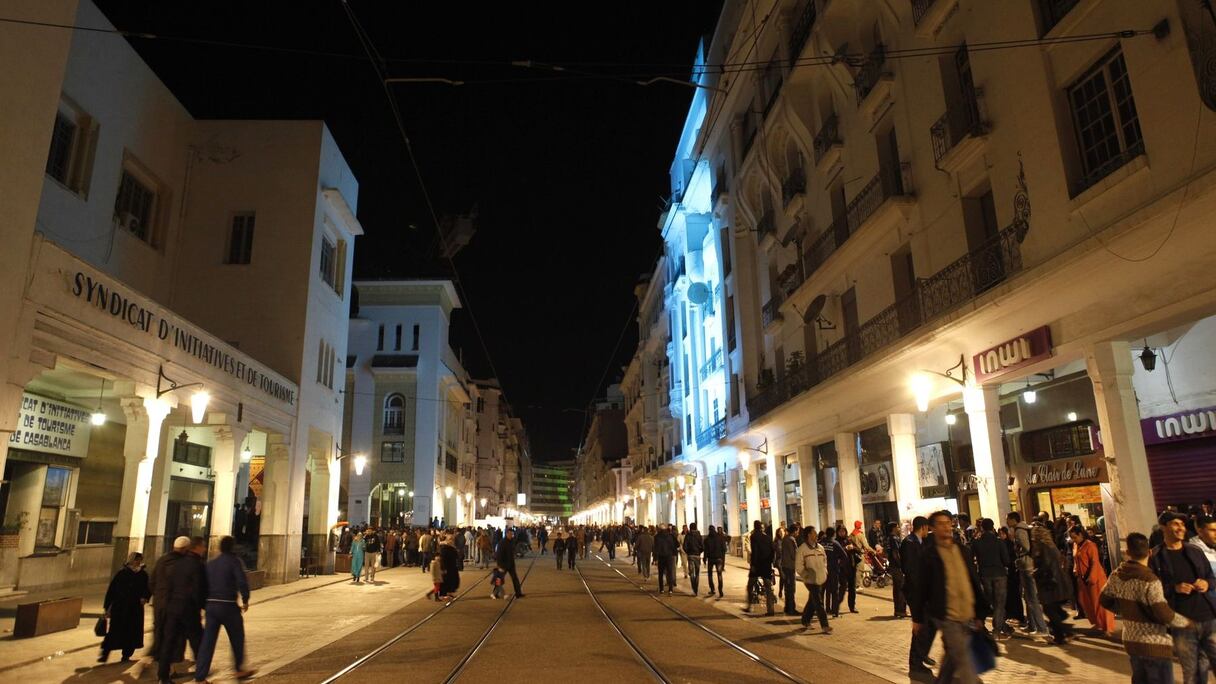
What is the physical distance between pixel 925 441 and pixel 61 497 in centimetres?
2163

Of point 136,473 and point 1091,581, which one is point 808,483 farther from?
point 136,473

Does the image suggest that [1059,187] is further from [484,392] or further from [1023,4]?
[484,392]

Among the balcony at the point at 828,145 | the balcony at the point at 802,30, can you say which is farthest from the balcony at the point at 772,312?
the balcony at the point at 802,30

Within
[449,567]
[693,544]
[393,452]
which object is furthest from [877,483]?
[393,452]

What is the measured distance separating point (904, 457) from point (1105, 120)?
28.5 ft

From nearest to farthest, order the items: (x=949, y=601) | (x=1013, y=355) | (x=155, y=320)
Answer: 1. (x=949, y=601)
2. (x=1013, y=355)
3. (x=155, y=320)

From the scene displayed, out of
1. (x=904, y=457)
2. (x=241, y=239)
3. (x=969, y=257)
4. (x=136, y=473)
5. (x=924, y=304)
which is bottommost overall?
(x=136, y=473)

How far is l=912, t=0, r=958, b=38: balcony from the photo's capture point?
13.9m

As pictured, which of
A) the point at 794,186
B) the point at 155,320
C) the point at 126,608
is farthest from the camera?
the point at 794,186

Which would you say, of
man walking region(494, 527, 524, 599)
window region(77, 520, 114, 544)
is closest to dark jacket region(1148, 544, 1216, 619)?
man walking region(494, 527, 524, 599)

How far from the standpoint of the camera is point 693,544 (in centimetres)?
1806

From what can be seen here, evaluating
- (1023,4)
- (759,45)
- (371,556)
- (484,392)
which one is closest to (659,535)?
(371,556)

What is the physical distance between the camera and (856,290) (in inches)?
742

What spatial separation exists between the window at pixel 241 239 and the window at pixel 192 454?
5959 millimetres
